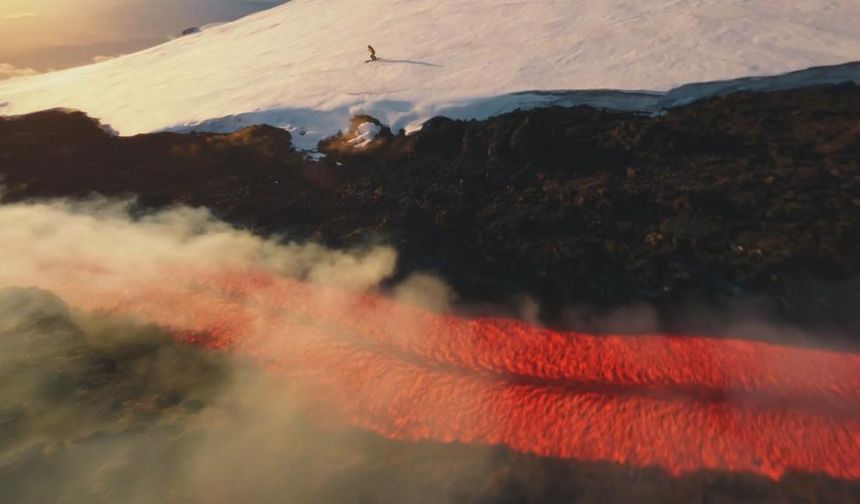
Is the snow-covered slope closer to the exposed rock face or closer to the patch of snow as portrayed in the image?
the patch of snow

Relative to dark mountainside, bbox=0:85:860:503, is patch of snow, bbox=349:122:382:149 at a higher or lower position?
higher

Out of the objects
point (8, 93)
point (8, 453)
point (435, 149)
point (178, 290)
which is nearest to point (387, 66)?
point (435, 149)

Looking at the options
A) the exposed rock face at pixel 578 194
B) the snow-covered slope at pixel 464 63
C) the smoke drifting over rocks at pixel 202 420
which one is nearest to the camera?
the smoke drifting over rocks at pixel 202 420

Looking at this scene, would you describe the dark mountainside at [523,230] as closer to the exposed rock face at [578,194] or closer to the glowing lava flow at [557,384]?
the exposed rock face at [578,194]

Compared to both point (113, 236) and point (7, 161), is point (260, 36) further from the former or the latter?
point (113, 236)

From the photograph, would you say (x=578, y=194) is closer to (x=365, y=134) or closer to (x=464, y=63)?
(x=365, y=134)

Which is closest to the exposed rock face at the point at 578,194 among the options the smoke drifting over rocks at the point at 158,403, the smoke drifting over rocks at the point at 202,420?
the smoke drifting over rocks at the point at 202,420

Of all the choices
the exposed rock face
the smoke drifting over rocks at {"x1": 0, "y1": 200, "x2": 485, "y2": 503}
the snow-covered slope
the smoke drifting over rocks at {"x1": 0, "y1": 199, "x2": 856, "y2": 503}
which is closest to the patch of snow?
the exposed rock face
